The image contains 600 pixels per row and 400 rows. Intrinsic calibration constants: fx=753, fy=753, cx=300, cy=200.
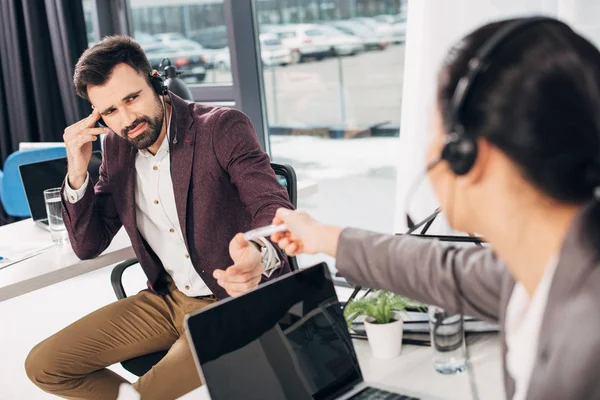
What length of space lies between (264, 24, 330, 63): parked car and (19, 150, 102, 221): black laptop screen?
1.45 m

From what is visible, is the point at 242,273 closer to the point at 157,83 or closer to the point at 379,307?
the point at 379,307

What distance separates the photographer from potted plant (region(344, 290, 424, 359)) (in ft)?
4.56

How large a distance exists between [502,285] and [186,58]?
371 cm

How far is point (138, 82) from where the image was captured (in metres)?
2.30

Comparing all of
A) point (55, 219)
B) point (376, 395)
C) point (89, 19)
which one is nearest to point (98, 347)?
point (55, 219)

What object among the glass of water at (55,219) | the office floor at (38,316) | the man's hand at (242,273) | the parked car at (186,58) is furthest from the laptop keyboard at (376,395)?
the parked car at (186,58)

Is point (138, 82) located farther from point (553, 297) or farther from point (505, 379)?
point (553, 297)

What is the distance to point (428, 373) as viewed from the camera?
1.32m

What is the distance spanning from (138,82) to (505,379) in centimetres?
160

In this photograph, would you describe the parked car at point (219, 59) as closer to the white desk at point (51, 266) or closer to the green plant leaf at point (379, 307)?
the white desk at point (51, 266)

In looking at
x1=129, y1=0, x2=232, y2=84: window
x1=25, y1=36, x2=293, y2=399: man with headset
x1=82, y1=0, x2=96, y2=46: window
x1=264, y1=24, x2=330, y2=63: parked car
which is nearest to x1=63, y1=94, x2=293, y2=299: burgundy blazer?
x1=25, y1=36, x2=293, y2=399: man with headset

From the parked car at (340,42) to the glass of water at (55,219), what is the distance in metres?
1.75

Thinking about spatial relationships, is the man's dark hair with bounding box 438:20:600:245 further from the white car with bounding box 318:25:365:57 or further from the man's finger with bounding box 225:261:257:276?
the white car with bounding box 318:25:365:57

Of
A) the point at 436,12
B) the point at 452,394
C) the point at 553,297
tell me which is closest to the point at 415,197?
the point at 436,12
